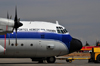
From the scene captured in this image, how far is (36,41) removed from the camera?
28.8 meters

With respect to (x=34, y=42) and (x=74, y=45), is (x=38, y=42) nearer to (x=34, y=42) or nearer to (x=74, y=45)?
(x=34, y=42)

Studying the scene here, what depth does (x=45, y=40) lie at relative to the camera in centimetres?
2908

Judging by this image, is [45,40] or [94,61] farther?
[94,61]

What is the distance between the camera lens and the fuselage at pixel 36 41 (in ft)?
93.1

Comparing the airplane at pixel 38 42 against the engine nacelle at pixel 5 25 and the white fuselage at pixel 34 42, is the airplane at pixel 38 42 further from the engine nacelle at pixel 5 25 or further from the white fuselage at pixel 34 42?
the engine nacelle at pixel 5 25

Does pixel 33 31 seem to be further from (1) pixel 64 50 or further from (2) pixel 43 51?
(1) pixel 64 50

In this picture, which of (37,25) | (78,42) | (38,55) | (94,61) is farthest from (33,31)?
(94,61)

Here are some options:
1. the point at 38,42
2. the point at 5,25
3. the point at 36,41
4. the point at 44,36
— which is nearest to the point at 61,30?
the point at 44,36

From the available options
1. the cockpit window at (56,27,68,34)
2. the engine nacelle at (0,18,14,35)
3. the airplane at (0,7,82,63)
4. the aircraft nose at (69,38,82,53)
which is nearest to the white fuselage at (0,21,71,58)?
the airplane at (0,7,82,63)

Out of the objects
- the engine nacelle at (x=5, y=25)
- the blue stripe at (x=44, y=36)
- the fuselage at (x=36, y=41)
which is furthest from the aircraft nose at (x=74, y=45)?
the engine nacelle at (x=5, y=25)

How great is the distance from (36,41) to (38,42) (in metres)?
0.27

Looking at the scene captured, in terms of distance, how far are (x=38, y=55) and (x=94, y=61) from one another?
8.09 metres

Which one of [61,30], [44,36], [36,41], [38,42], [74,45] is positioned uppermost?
[61,30]

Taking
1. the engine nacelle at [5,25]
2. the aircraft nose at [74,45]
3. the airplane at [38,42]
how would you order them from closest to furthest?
the engine nacelle at [5,25] → the airplane at [38,42] → the aircraft nose at [74,45]
